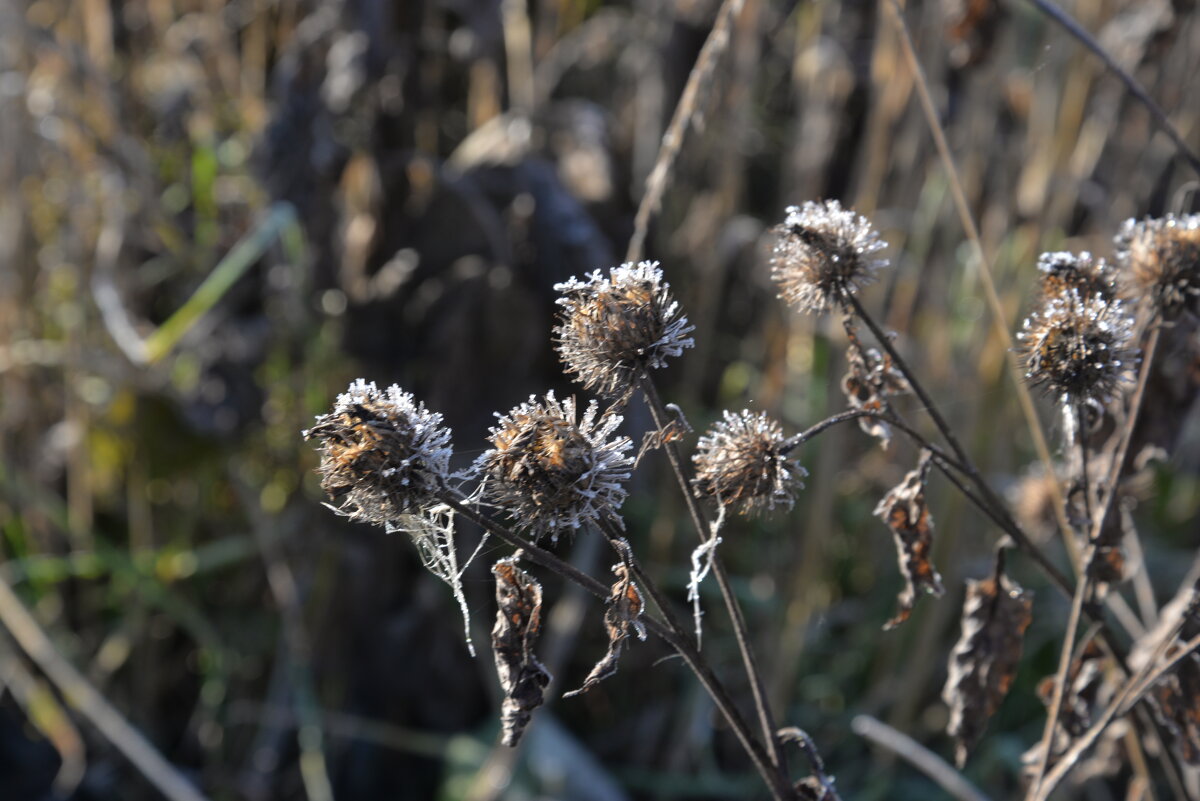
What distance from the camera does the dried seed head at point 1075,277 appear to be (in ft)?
2.22

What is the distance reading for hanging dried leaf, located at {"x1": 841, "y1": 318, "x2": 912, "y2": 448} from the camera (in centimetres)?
73

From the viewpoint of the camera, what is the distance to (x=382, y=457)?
53cm

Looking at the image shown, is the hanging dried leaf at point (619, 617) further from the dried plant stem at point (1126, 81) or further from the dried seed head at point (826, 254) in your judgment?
the dried plant stem at point (1126, 81)

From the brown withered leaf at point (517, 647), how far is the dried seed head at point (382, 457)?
0.07m

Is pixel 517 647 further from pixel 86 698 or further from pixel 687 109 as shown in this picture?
pixel 86 698

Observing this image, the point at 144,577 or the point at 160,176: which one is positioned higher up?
the point at 160,176

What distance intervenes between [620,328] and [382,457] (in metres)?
0.14

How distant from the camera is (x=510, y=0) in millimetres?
1936

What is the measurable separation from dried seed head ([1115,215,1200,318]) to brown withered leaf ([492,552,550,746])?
43 centimetres

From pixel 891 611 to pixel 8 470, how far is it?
1.54 metres

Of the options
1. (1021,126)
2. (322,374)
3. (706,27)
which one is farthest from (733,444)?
(1021,126)

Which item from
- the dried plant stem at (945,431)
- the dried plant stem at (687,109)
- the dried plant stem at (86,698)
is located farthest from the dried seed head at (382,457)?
the dried plant stem at (86,698)

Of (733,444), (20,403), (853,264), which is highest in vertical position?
(20,403)

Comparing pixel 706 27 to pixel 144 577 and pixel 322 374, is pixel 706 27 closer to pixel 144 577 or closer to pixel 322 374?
pixel 322 374
